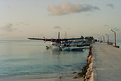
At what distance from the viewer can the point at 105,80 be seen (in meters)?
8.02

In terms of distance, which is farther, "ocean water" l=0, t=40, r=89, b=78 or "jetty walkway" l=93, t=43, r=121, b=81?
"ocean water" l=0, t=40, r=89, b=78

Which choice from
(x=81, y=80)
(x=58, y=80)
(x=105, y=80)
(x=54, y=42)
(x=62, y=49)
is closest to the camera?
(x=105, y=80)

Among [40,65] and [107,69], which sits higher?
[107,69]

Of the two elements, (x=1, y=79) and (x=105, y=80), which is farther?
(x=1, y=79)

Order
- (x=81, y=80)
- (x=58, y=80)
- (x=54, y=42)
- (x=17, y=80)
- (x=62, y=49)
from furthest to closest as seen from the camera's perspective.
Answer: (x=54, y=42) → (x=62, y=49) → (x=17, y=80) → (x=58, y=80) → (x=81, y=80)

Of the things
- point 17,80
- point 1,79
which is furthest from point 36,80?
point 1,79

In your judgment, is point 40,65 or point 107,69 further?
point 40,65

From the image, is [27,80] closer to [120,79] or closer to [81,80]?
[81,80]

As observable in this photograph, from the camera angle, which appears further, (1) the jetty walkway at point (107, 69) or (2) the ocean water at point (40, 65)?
(2) the ocean water at point (40, 65)

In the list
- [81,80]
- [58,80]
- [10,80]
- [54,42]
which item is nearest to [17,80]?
[10,80]

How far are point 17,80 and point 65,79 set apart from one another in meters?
4.34

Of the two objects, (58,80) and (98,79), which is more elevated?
(98,79)

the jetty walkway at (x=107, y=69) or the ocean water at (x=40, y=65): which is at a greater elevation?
the jetty walkway at (x=107, y=69)

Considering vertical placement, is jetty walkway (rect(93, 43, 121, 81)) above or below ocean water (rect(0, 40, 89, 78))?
above
